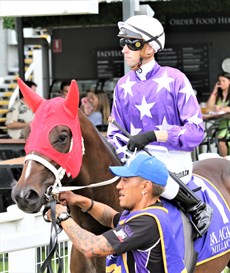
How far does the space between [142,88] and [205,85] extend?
12128 mm

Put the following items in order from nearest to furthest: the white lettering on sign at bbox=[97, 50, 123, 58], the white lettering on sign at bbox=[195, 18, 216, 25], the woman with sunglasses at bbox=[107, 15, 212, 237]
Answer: the woman with sunglasses at bbox=[107, 15, 212, 237] < the white lettering on sign at bbox=[195, 18, 216, 25] < the white lettering on sign at bbox=[97, 50, 123, 58]

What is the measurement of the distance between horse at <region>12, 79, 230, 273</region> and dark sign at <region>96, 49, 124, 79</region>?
496 inches

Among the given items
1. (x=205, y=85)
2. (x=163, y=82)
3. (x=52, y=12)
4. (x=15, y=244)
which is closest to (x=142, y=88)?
(x=163, y=82)

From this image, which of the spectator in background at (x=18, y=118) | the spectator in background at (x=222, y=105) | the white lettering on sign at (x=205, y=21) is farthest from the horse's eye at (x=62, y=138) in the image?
the white lettering on sign at (x=205, y=21)

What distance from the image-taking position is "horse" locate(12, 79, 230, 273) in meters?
4.48

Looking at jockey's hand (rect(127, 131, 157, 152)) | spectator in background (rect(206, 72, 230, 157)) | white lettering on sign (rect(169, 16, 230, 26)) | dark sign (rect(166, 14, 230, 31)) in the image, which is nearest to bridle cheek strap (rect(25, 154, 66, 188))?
jockey's hand (rect(127, 131, 157, 152))

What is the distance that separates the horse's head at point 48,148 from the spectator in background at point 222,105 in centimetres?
963

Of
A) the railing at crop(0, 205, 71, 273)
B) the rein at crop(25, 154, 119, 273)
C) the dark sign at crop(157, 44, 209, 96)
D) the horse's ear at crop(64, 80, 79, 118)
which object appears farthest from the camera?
the dark sign at crop(157, 44, 209, 96)

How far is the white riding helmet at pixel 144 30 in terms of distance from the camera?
5270 millimetres

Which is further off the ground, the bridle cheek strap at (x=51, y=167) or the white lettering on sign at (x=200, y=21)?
the white lettering on sign at (x=200, y=21)

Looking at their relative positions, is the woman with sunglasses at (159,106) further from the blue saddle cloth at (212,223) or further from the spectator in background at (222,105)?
the spectator in background at (222,105)

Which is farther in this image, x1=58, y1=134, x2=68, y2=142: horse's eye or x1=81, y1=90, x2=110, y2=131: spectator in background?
x1=81, y1=90, x2=110, y2=131: spectator in background

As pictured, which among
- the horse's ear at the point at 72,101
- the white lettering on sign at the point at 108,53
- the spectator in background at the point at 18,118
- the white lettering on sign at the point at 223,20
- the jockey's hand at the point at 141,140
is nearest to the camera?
the horse's ear at the point at 72,101

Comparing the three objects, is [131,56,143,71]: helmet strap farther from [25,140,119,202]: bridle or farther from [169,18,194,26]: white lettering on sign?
[169,18,194,26]: white lettering on sign
